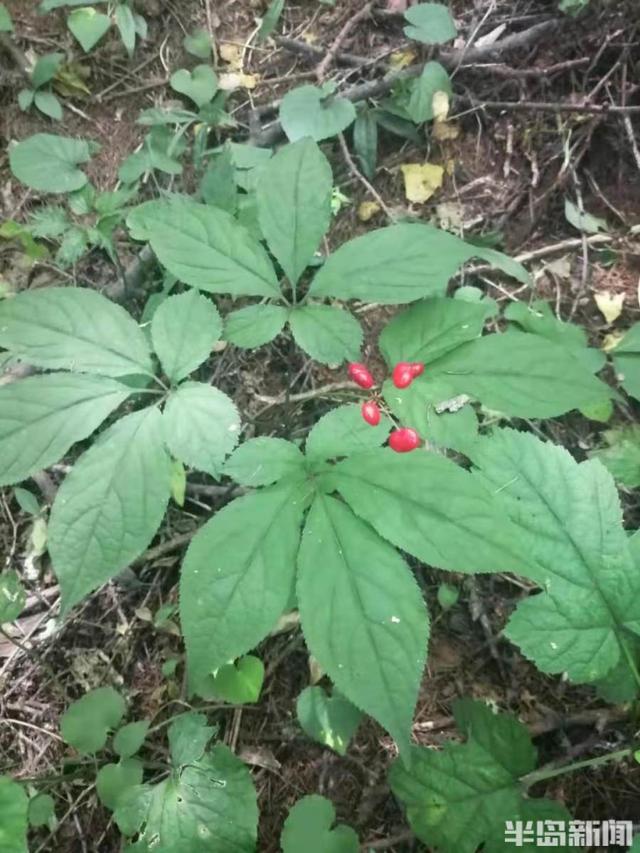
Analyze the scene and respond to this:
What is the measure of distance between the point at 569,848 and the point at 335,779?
1.69 feet

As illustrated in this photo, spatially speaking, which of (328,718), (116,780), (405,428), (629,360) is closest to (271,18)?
(629,360)

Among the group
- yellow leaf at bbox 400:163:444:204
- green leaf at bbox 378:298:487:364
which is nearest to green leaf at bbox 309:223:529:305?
green leaf at bbox 378:298:487:364

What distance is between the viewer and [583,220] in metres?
2.12

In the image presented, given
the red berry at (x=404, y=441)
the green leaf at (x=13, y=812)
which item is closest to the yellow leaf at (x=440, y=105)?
the red berry at (x=404, y=441)

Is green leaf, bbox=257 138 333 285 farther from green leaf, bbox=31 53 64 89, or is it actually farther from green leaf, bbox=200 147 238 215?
green leaf, bbox=31 53 64 89

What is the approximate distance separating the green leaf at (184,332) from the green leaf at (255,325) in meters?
0.04

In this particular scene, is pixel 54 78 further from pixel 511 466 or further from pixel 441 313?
pixel 511 466

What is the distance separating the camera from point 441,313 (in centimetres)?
135

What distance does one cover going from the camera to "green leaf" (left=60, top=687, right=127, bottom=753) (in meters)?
1.50

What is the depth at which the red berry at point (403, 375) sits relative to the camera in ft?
4.27

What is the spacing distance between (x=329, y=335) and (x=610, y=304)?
3.62 feet

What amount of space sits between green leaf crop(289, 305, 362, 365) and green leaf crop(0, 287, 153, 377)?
308 mm

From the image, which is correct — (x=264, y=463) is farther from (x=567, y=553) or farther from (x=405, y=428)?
(x=567, y=553)

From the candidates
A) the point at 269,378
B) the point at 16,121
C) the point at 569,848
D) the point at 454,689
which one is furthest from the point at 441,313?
the point at 16,121
